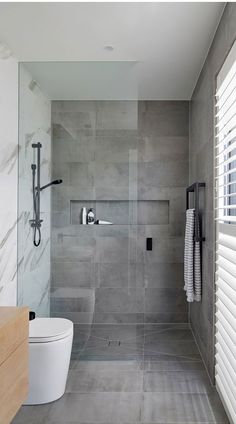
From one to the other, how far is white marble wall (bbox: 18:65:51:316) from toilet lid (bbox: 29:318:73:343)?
0.30 m

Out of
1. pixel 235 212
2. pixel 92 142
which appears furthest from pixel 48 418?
pixel 92 142

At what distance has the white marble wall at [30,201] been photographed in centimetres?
282

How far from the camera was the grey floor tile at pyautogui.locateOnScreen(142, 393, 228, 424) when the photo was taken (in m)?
2.07

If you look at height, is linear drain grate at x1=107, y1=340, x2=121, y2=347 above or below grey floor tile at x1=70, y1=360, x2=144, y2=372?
above

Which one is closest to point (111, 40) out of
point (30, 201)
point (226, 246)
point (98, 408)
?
point (30, 201)

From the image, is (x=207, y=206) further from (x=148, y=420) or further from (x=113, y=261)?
(x=148, y=420)

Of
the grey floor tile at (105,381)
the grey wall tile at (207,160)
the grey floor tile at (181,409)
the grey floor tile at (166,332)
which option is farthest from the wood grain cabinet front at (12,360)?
the grey floor tile at (166,332)

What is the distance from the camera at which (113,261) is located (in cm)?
286

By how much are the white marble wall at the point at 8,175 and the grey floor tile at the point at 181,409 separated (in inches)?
48.9

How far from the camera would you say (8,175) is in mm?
2699

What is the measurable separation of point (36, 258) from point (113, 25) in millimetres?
1782

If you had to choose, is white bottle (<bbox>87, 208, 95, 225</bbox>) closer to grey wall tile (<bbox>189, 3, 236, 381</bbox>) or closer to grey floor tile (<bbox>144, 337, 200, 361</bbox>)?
grey wall tile (<bbox>189, 3, 236, 381</bbox>)

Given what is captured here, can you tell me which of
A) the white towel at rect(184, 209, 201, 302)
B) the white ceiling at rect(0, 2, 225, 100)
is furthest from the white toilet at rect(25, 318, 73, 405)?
the white ceiling at rect(0, 2, 225, 100)

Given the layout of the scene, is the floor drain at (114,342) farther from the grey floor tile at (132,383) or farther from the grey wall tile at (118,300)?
the grey wall tile at (118,300)
